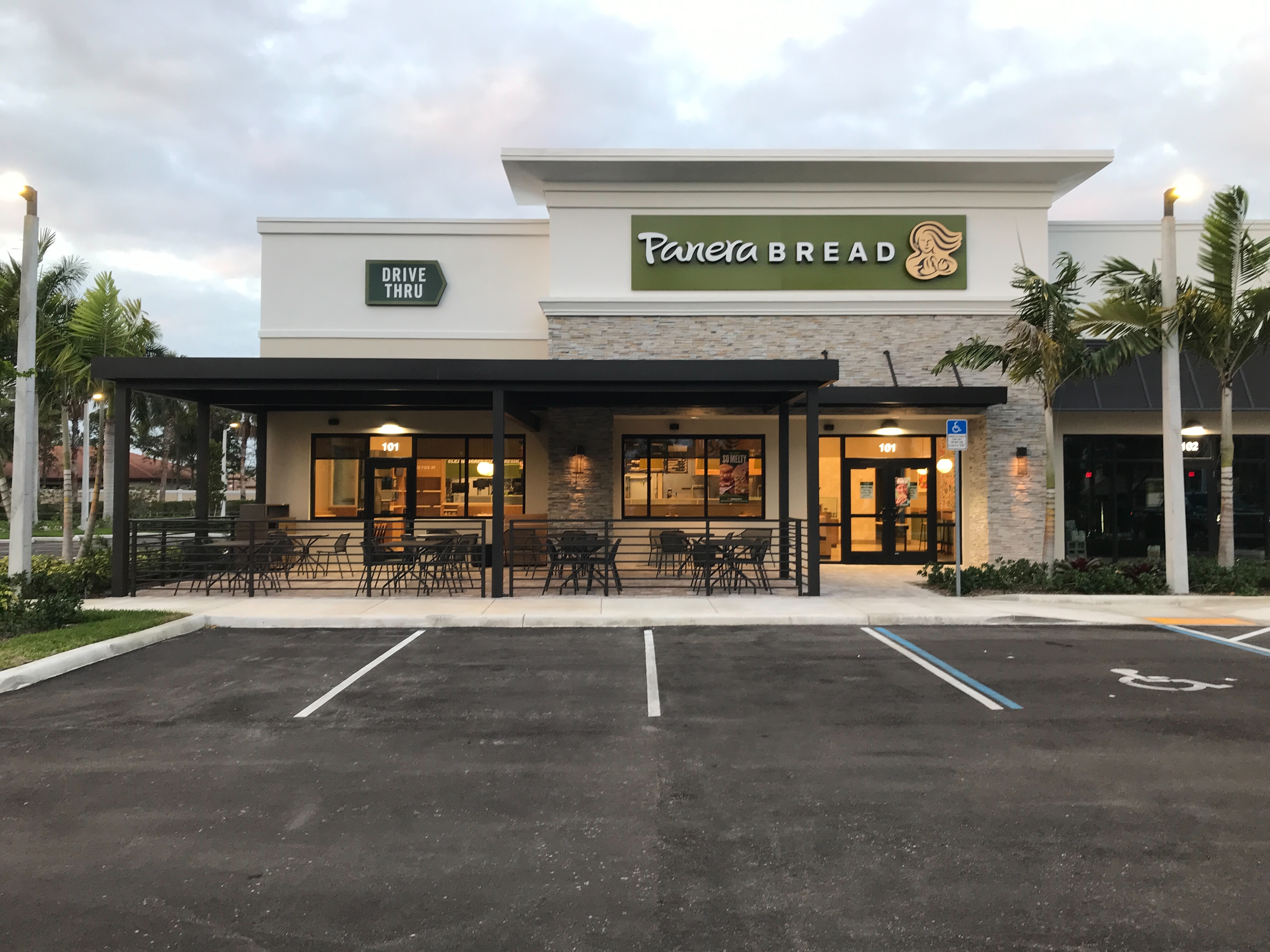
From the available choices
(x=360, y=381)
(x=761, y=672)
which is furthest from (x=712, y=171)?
(x=761, y=672)

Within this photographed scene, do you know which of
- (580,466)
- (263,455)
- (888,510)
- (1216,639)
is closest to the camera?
(1216,639)

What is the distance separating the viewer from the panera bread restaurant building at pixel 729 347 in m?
14.8

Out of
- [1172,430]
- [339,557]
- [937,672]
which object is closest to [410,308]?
[339,557]

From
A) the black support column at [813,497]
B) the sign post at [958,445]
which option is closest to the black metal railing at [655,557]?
the black support column at [813,497]

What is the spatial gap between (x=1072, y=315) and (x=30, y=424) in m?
15.1

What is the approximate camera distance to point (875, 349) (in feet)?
49.7

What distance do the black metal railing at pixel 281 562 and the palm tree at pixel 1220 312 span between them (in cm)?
1094

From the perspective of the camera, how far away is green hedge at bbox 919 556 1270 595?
11836 millimetres

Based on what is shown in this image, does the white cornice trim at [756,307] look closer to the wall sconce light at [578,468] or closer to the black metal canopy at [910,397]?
the black metal canopy at [910,397]

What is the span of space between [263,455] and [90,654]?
9334 mm

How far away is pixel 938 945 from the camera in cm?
301

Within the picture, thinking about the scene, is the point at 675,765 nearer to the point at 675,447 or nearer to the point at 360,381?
the point at 360,381

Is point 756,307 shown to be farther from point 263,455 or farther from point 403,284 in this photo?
point 263,455

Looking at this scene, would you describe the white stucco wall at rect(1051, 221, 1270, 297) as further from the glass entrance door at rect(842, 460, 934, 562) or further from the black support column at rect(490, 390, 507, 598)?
the black support column at rect(490, 390, 507, 598)
